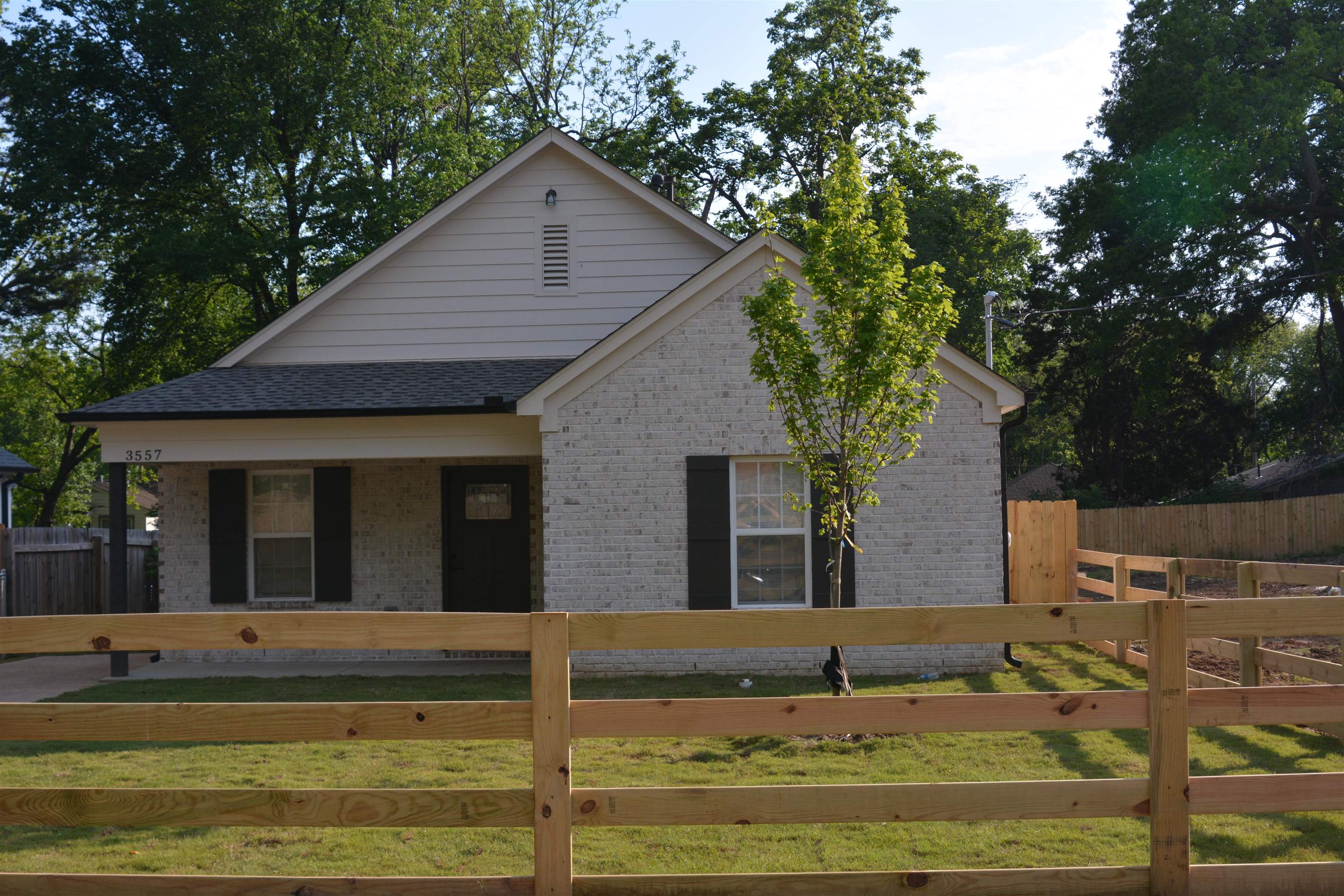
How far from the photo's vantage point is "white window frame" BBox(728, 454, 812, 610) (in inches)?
457

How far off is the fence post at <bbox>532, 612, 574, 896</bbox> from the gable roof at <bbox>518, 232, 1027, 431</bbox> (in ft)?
25.6

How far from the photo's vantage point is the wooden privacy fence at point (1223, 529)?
27125mm

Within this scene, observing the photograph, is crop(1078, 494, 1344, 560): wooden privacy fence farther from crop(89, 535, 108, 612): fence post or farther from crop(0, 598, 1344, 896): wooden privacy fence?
crop(0, 598, 1344, 896): wooden privacy fence

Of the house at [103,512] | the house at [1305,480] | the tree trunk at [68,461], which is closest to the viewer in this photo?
the house at [1305,480]

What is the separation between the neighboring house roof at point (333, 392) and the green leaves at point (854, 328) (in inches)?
154

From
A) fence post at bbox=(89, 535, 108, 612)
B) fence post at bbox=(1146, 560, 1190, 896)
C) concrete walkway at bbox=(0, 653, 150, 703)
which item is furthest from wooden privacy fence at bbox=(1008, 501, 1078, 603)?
fence post at bbox=(89, 535, 108, 612)

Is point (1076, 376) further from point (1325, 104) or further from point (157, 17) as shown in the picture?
point (157, 17)

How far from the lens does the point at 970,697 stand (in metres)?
3.98

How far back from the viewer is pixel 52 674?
12625 millimetres

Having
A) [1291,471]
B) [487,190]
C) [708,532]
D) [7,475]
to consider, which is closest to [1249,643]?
[708,532]

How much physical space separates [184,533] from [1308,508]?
26067 mm

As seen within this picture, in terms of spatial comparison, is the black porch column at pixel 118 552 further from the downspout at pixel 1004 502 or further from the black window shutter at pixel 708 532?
the downspout at pixel 1004 502

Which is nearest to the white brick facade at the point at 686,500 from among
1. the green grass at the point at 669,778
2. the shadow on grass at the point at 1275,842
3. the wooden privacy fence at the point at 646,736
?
the green grass at the point at 669,778

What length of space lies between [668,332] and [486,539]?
389 cm
